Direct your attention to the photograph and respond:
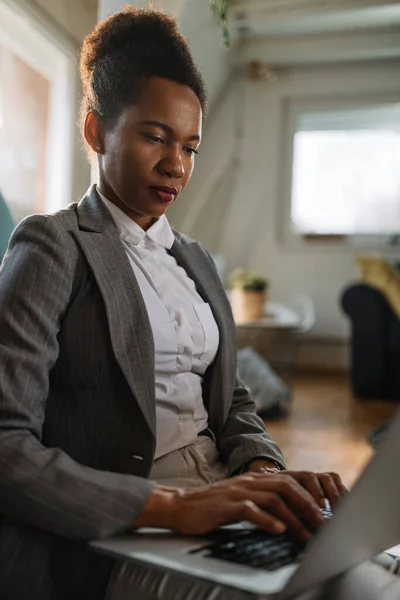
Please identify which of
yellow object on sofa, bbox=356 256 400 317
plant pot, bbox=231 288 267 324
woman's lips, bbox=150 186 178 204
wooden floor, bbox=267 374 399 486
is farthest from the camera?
yellow object on sofa, bbox=356 256 400 317

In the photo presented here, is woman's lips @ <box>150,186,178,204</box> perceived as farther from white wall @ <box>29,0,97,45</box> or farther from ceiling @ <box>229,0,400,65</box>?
ceiling @ <box>229,0,400,65</box>

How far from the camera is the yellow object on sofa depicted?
165 inches

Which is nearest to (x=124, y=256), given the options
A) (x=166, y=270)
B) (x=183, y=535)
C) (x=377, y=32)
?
(x=166, y=270)

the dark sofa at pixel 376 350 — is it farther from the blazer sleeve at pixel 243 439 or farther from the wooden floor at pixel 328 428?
the blazer sleeve at pixel 243 439

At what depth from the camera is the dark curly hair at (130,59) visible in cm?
87

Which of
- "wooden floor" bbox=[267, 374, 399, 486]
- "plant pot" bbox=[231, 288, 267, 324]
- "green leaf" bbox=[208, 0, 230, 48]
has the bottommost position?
"wooden floor" bbox=[267, 374, 399, 486]

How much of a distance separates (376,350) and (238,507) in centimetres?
375

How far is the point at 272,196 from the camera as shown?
5508 mm

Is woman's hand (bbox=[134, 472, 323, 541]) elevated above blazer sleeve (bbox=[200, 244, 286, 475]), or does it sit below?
above

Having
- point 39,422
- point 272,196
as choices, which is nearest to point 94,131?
point 39,422

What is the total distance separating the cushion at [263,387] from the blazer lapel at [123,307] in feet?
8.26

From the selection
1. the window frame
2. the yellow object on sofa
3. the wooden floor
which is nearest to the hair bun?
the wooden floor

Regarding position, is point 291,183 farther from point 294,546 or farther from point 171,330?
point 294,546

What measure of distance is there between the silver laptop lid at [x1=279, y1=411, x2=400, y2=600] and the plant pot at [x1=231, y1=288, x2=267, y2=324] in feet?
11.0
